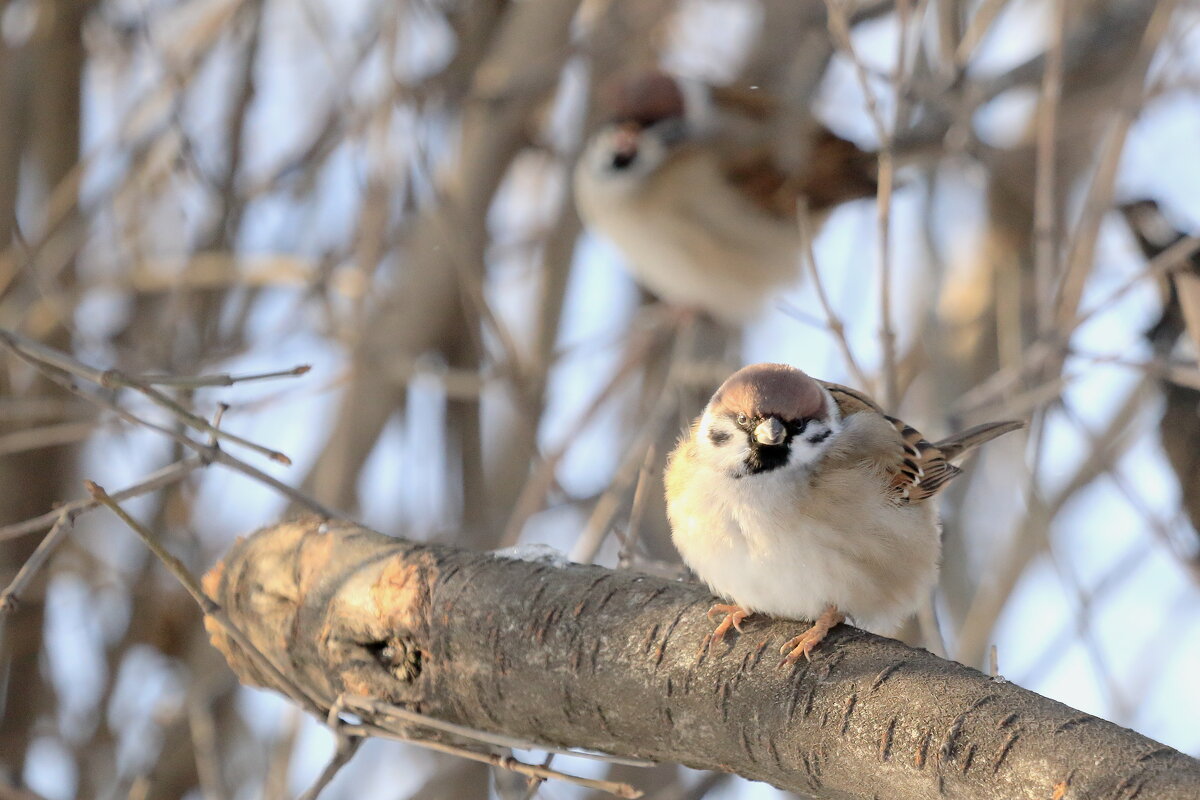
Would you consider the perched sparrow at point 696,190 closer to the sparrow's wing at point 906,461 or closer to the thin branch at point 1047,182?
the thin branch at point 1047,182

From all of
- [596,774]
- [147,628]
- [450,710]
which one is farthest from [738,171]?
[450,710]

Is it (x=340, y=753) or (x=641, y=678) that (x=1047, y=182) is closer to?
(x=641, y=678)

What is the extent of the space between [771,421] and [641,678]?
54cm

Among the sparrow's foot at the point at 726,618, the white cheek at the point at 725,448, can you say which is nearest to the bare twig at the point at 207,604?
the sparrow's foot at the point at 726,618

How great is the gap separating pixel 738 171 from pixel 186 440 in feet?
8.28

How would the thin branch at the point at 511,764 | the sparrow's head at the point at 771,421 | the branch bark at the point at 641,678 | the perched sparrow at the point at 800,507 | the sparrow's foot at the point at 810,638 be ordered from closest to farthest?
the branch bark at the point at 641,678, the thin branch at the point at 511,764, the sparrow's foot at the point at 810,638, the perched sparrow at the point at 800,507, the sparrow's head at the point at 771,421

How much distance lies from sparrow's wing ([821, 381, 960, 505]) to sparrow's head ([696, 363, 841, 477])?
121 mm

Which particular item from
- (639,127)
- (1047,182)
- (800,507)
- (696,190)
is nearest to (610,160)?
(639,127)

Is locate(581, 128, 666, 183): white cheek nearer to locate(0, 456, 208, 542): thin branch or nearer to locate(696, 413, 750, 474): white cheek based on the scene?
locate(696, 413, 750, 474): white cheek

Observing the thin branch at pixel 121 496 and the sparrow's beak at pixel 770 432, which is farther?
the sparrow's beak at pixel 770 432

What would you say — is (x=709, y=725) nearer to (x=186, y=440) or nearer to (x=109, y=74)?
(x=186, y=440)

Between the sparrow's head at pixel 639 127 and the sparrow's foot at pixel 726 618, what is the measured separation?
225 centimetres

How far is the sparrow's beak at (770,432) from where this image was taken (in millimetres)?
1878

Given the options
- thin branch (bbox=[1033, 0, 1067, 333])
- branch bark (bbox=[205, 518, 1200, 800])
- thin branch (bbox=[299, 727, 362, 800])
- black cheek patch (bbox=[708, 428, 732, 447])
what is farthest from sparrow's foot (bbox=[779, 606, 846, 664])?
thin branch (bbox=[1033, 0, 1067, 333])
